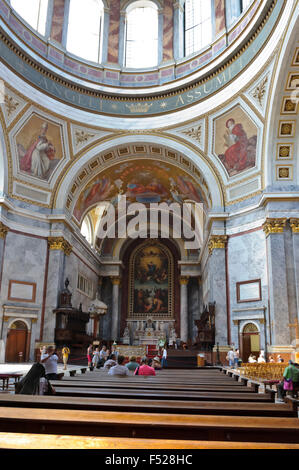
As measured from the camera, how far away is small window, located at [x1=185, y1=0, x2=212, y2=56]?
21688mm

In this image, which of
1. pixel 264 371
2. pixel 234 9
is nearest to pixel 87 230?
pixel 234 9

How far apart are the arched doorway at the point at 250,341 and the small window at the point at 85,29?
17.3m

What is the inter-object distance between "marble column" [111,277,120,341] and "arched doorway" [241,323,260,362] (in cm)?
1439

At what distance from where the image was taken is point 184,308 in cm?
3066

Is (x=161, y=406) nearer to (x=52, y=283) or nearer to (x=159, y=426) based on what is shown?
(x=159, y=426)

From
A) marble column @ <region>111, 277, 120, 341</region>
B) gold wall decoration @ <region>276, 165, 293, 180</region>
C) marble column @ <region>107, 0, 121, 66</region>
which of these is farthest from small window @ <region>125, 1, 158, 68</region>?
marble column @ <region>111, 277, 120, 341</region>

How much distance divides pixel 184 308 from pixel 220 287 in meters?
12.0

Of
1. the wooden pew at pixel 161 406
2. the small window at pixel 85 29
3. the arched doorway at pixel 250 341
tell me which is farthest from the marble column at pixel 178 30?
the wooden pew at pixel 161 406

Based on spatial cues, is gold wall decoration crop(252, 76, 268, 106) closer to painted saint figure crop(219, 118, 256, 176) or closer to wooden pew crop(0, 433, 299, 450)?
painted saint figure crop(219, 118, 256, 176)

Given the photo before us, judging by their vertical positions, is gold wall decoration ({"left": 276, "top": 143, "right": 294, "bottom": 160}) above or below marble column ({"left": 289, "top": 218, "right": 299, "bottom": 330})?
above

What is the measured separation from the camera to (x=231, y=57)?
59.6ft

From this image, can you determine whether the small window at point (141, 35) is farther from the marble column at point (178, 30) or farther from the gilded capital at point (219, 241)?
the gilded capital at point (219, 241)

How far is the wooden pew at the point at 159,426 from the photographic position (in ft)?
8.93
